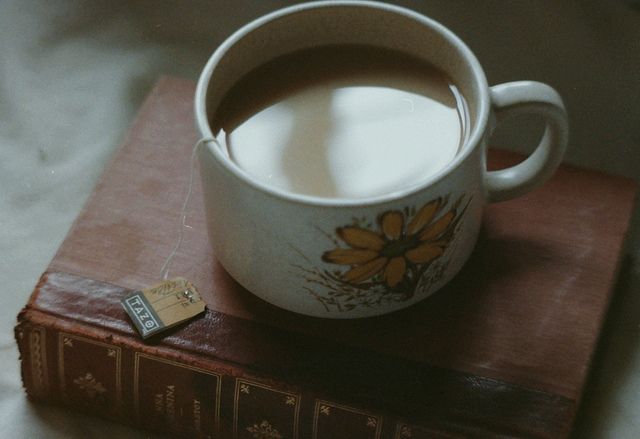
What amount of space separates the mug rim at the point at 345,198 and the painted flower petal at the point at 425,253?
0.04m

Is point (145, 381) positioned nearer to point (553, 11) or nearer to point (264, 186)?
point (264, 186)

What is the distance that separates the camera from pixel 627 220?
713mm

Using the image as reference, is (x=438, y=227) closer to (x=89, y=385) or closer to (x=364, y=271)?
(x=364, y=271)

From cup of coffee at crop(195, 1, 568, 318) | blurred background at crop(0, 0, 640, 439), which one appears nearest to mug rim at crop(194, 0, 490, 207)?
cup of coffee at crop(195, 1, 568, 318)

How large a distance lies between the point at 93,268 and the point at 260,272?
0.44ft

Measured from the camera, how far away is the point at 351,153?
62 centimetres

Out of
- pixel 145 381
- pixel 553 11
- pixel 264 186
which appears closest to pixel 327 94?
pixel 264 186

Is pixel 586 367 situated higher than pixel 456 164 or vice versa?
pixel 456 164

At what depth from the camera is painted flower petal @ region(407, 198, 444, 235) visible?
57 cm

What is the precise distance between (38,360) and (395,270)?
0.85ft

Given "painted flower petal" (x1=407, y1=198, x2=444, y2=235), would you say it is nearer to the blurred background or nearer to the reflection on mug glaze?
the reflection on mug glaze

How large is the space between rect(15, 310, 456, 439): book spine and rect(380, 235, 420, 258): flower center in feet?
0.33

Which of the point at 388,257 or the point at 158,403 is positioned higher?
the point at 388,257

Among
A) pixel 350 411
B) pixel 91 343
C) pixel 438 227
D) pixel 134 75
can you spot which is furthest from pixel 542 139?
pixel 134 75
